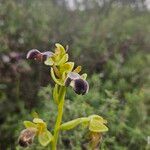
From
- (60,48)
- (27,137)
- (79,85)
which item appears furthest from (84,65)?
(79,85)

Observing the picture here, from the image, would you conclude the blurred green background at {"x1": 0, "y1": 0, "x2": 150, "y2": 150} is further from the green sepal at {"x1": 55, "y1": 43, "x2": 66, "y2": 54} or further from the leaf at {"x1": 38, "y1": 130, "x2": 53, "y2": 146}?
the green sepal at {"x1": 55, "y1": 43, "x2": 66, "y2": 54}

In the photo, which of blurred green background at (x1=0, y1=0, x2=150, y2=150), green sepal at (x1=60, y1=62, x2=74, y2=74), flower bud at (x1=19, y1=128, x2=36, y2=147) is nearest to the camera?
flower bud at (x1=19, y1=128, x2=36, y2=147)

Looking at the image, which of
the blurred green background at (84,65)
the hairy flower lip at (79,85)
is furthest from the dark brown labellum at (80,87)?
the blurred green background at (84,65)

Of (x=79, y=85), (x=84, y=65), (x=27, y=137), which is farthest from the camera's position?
(x=84, y=65)

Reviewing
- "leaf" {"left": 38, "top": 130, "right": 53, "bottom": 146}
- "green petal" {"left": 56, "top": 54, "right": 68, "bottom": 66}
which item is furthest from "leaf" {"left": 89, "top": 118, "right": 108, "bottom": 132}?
"green petal" {"left": 56, "top": 54, "right": 68, "bottom": 66}

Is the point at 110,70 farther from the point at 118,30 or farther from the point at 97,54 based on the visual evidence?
the point at 118,30

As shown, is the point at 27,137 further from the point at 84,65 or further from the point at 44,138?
the point at 84,65

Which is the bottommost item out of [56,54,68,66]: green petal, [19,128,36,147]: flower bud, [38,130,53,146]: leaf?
[38,130,53,146]: leaf
